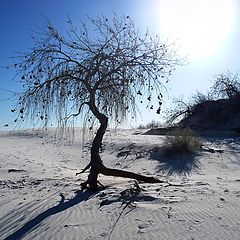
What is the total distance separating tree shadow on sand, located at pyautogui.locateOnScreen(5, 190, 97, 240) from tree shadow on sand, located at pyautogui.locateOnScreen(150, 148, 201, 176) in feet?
16.4

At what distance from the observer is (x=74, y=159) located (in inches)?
715

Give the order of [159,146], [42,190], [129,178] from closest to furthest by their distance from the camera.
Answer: [42,190] → [129,178] → [159,146]

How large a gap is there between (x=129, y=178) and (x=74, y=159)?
7.75 meters

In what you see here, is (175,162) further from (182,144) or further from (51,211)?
(51,211)

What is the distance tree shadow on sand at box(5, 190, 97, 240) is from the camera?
21.1 feet

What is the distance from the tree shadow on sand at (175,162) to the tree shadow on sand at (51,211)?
5006 mm

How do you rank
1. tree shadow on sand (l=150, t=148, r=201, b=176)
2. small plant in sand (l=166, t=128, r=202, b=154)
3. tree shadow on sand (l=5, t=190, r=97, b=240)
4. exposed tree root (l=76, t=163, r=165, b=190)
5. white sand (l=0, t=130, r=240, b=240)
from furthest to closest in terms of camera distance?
small plant in sand (l=166, t=128, r=202, b=154) → tree shadow on sand (l=150, t=148, r=201, b=176) → exposed tree root (l=76, t=163, r=165, b=190) → tree shadow on sand (l=5, t=190, r=97, b=240) → white sand (l=0, t=130, r=240, b=240)

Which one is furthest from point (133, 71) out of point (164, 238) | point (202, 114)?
point (202, 114)

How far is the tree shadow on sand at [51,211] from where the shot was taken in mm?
6440

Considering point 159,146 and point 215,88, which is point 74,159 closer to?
point 159,146

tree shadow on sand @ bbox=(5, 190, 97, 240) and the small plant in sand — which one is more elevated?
the small plant in sand

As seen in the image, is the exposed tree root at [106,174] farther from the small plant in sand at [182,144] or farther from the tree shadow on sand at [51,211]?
the small plant in sand at [182,144]

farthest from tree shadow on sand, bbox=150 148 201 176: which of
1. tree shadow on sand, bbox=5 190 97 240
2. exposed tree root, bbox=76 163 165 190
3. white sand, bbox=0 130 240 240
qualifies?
tree shadow on sand, bbox=5 190 97 240

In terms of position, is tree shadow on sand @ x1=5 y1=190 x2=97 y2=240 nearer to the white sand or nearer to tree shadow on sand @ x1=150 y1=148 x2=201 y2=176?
the white sand
